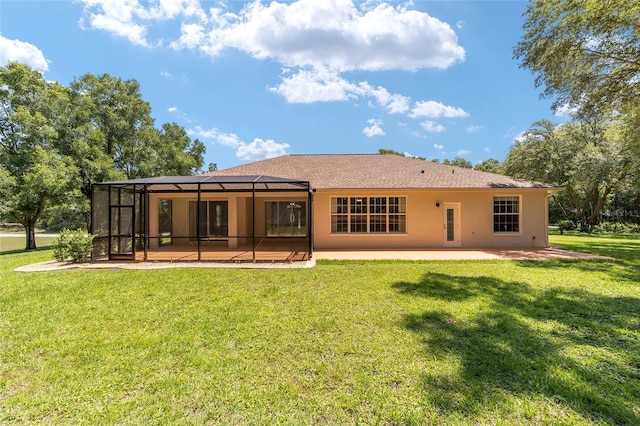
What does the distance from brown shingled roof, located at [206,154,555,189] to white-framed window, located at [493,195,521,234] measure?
728 millimetres

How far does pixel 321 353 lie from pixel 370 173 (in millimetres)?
12159

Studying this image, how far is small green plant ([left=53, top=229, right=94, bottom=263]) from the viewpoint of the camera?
9.85m

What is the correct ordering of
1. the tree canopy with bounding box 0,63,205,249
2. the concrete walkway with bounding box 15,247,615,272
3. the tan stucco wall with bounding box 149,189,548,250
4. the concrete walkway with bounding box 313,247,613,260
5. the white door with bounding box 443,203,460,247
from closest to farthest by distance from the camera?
the concrete walkway with bounding box 15,247,615,272 < the concrete walkway with bounding box 313,247,613,260 < the tan stucco wall with bounding box 149,189,548,250 < the white door with bounding box 443,203,460,247 < the tree canopy with bounding box 0,63,205,249

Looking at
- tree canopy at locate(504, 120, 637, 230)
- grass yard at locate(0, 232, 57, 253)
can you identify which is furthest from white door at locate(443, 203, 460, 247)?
grass yard at locate(0, 232, 57, 253)

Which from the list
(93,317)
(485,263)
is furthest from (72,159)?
(485,263)

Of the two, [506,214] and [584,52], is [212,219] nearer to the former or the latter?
[506,214]

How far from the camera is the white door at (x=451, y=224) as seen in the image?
1325 cm

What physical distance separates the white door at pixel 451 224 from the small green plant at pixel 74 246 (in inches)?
550

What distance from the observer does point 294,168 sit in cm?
1588

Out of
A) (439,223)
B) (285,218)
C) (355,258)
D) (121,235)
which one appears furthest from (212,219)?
(439,223)

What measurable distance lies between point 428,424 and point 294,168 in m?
14.3

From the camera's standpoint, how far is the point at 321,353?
3643 mm

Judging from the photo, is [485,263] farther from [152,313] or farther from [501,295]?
[152,313]

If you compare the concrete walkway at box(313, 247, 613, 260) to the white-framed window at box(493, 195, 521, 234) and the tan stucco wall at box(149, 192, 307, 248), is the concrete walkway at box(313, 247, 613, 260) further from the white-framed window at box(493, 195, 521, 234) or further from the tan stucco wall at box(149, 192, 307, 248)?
the tan stucco wall at box(149, 192, 307, 248)
